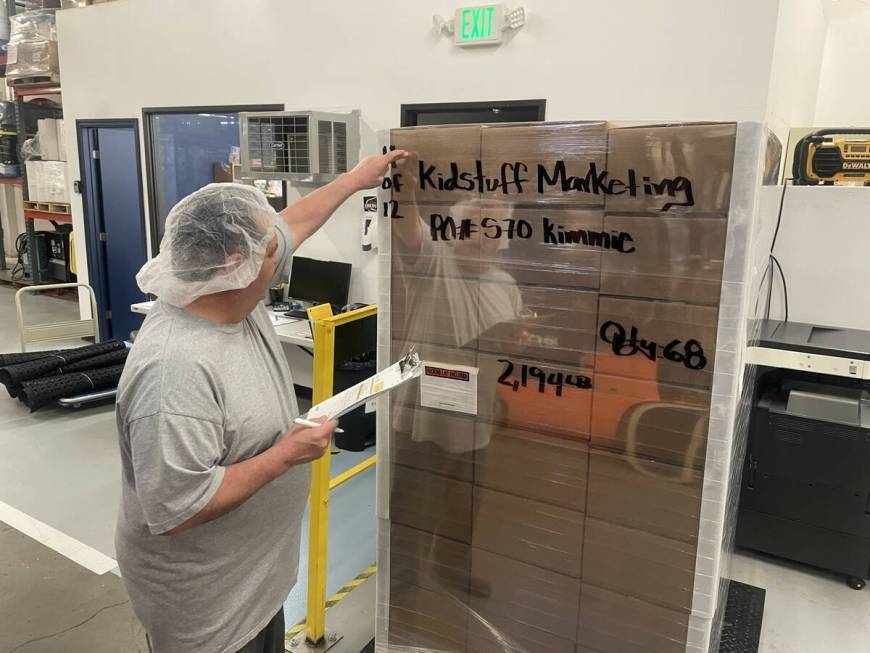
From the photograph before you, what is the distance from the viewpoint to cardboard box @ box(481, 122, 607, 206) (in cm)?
133

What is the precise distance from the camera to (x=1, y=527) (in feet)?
9.86

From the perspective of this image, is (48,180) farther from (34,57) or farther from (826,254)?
(826,254)

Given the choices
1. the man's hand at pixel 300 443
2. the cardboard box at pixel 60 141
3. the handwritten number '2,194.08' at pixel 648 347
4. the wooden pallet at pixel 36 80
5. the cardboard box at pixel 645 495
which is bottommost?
the cardboard box at pixel 645 495

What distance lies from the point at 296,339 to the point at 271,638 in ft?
7.67

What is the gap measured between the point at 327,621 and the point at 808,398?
7.14 ft

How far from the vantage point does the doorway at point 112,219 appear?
5.79m

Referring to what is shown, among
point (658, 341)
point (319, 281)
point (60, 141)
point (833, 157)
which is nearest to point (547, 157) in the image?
point (658, 341)

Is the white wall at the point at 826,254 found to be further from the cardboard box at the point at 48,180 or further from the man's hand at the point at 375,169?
the cardboard box at the point at 48,180

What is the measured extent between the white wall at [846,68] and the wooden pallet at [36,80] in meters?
6.78

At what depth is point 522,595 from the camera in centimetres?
160

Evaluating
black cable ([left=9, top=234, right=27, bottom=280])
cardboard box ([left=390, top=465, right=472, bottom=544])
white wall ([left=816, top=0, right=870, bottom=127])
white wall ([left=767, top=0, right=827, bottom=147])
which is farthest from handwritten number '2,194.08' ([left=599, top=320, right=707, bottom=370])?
black cable ([left=9, top=234, right=27, bottom=280])

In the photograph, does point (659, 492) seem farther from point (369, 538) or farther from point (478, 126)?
point (369, 538)

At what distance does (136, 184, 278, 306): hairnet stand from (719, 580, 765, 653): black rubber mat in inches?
81.2

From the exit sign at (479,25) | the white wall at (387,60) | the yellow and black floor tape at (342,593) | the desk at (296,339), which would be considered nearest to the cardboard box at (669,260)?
the yellow and black floor tape at (342,593)
